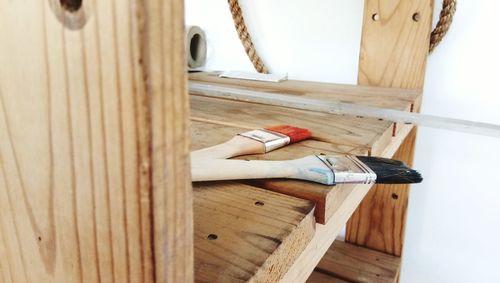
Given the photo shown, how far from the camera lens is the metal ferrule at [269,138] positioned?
0.40 meters

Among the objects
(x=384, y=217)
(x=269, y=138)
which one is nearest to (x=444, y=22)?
(x=384, y=217)

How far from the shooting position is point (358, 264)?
783 millimetres

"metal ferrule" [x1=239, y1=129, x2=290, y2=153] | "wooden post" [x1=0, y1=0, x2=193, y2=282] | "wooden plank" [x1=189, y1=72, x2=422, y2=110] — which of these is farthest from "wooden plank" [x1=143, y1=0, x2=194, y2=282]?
"wooden plank" [x1=189, y1=72, x2=422, y2=110]

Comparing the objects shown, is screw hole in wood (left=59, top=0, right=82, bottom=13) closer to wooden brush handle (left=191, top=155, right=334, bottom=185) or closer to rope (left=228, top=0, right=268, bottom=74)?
wooden brush handle (left=191, top=155, right=334, bottom=185)

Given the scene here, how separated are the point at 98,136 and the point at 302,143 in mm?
307

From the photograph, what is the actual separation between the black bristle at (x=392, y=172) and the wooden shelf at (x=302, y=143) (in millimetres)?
26

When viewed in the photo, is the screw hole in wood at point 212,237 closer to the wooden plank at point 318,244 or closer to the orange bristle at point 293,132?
the wooden plank at point 318,244

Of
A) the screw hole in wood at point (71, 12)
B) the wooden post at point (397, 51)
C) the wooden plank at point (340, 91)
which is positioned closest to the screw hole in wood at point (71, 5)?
the screw hole in wood at point (71, 12)

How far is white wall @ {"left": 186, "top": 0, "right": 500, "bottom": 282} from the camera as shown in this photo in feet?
2.44

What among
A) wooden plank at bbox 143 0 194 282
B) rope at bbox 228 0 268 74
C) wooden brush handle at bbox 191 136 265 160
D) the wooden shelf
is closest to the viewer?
wooden plank at bbox 143 0 194 282

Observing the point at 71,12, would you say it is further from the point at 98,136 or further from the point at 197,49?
the point at 197,49

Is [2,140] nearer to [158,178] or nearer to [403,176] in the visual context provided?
[158,178]

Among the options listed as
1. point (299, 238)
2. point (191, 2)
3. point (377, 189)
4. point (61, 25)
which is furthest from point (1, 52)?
point (191, 2)

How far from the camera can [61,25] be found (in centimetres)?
14
